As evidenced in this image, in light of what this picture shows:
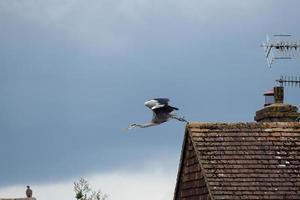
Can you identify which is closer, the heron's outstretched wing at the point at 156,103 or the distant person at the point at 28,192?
the heron's outstretched wing at the point at 156,103

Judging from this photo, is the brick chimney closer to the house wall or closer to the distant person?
the house wall

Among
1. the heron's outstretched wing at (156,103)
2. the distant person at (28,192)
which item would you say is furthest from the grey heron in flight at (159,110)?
the distant person at (28,192)

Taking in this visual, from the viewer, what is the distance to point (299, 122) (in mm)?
45062

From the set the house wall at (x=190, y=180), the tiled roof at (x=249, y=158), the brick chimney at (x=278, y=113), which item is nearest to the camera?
the tiled roof at (x=249, y=158)

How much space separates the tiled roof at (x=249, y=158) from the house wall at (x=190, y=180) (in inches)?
25.1

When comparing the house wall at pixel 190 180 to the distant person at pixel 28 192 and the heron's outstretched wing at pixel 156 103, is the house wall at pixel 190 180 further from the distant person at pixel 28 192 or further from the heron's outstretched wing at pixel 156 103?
the distant person at pixel 28 192

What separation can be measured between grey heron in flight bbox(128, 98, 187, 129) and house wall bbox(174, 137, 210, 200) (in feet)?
6.63

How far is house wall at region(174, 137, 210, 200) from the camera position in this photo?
42938 mm

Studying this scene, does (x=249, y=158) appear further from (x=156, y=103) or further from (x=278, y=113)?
(x=278, y=113)

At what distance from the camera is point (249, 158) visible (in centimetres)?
4272

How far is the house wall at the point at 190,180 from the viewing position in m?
42.9

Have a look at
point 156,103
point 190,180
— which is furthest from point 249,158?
point 156,103

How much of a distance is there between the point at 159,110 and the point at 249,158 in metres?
3.55

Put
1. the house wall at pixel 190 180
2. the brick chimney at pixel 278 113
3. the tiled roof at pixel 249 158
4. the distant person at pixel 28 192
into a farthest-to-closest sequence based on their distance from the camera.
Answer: the distant person at pixel 28 192 → the brick chimney at pixel 278 113 → the house wall at pixel 190 180 → the tiled roof at pixel 249 158
